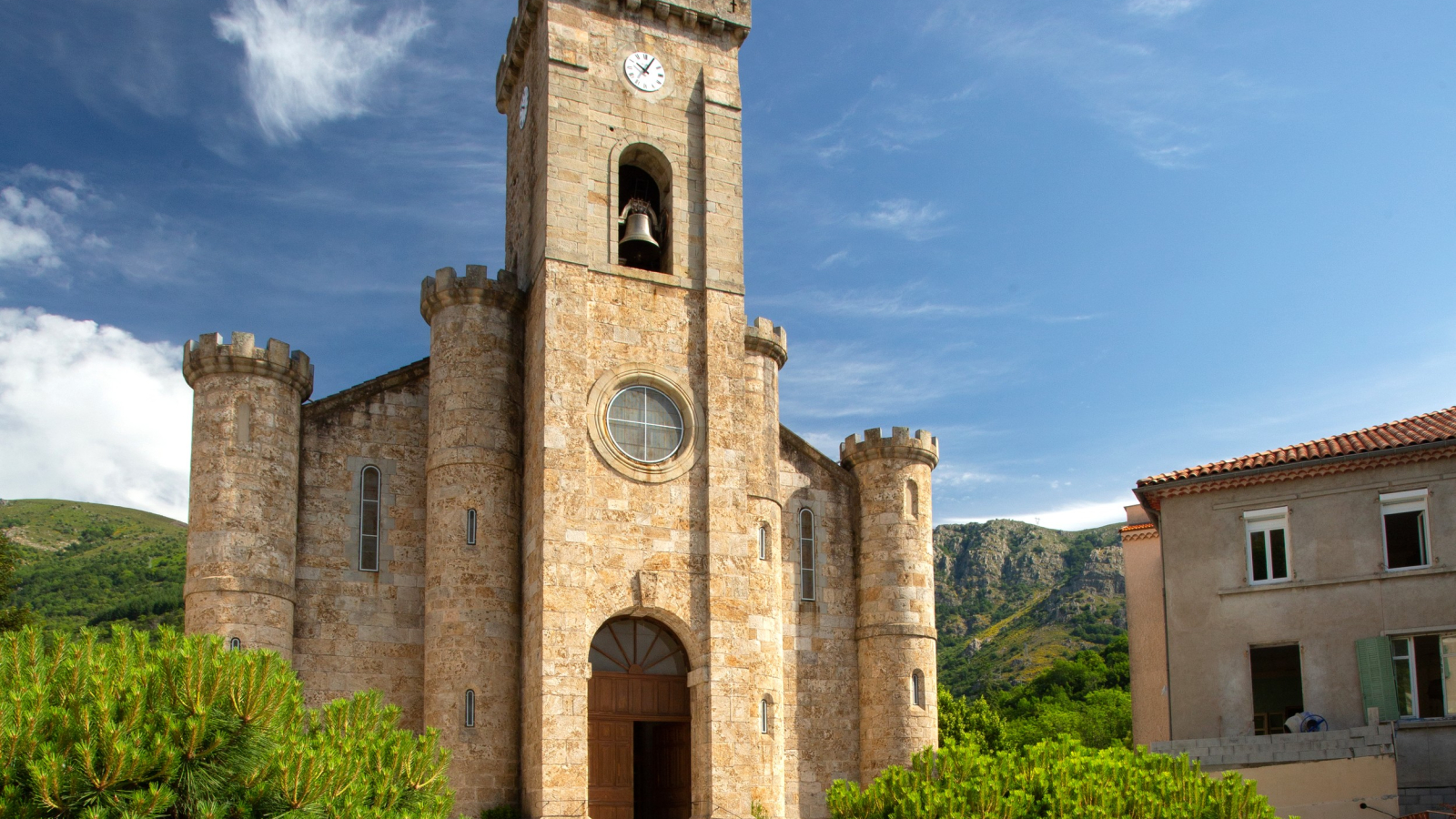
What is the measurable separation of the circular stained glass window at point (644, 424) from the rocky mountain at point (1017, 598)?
207 ft

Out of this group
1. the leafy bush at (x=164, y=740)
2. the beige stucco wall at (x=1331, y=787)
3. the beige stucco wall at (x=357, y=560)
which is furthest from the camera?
the beige stucco wall at (x=357, y=560)

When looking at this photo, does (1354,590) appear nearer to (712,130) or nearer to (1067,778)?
(1067,778)

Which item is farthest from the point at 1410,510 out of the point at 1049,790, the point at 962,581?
the point at 962,581

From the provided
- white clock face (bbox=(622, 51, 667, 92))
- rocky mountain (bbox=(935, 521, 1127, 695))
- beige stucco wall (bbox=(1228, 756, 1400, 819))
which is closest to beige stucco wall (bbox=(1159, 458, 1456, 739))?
beige stucco wall (bbox=(1228, 756, 1400, 819))

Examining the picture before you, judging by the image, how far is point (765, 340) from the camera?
31.5 meters

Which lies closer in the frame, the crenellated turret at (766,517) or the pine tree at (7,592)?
the crenellated turret at (766,517)

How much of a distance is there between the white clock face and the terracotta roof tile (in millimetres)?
13664

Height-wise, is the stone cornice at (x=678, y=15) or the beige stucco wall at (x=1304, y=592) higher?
the stone cornice at (x=678, y=15)

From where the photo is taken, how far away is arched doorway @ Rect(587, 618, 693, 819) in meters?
27.0

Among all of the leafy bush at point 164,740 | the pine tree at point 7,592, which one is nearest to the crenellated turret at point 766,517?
the leafy bush at point 164,740

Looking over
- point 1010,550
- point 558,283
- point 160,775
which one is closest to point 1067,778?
point 160,775

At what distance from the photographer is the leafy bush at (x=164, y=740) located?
12.9m

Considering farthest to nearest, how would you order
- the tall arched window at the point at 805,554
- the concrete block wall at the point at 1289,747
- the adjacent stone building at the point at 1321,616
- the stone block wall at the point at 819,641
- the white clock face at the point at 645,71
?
the tall arched window at the point at 805,554 < the stone block wall at the point at 819,641 < the white clock face at the point at 645,71 < the adjacent stone building at the point at 1321,616 < the concrete block wall at the point at 1289,747

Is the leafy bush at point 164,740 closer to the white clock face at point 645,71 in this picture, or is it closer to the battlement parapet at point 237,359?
the battlement parapet at point 237,359
